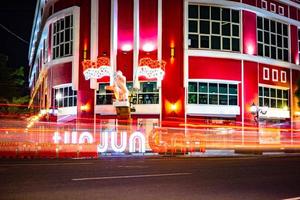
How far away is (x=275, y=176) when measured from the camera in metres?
13.9

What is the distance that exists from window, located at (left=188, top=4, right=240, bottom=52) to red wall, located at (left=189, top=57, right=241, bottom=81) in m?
1.19

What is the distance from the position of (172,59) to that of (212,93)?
14.8 feet

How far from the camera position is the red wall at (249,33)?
142ft

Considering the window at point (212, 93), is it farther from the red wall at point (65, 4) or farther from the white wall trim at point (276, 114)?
the red wall at point (65, 4)

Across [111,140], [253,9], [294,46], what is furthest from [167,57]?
[294,46]

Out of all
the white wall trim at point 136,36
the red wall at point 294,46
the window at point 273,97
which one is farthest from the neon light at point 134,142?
the red wall at point 294,46

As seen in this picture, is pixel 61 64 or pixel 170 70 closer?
pixel 170 70

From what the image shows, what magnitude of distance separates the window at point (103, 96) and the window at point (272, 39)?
571 inches

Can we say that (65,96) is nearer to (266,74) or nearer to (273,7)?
(266,74)

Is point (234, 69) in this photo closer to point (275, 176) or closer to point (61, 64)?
point (61, 64)

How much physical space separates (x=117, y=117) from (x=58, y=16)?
12140mm

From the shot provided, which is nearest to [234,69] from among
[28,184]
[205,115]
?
[205,115]

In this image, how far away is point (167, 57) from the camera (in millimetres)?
40406

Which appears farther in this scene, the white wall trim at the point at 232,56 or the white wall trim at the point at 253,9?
the white wall trim at the point at 253,9
